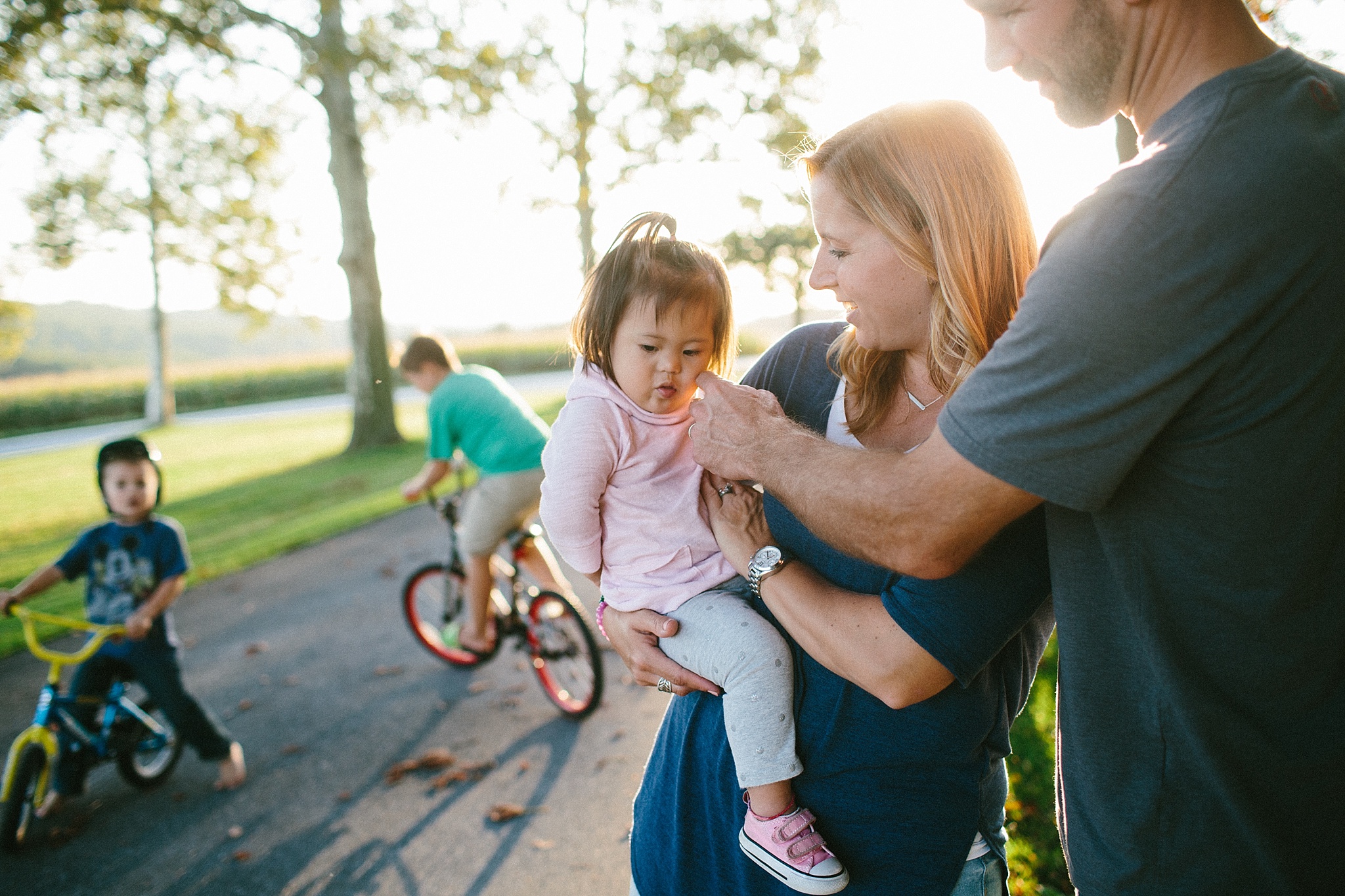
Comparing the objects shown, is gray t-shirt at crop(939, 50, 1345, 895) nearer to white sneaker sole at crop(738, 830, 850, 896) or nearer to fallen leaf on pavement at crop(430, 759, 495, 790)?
white sneaker sole at crop(738, 830, 850, 896)

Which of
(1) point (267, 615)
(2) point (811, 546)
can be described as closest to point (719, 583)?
(2) point (811, 546)

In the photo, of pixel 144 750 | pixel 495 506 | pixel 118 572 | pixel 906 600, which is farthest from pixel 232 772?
pixel 906 600

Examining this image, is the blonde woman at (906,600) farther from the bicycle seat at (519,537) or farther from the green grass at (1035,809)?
the bicycle seat at (519,537)

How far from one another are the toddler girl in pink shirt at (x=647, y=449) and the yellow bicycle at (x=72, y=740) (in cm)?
320

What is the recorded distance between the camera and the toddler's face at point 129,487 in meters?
4.28

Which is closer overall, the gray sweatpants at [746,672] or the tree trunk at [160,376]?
the gray sweatpants at [746,672]

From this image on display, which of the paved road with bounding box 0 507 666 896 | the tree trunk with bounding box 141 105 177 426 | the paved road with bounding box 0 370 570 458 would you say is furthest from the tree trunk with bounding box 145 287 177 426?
the paved road with bounding box 0 507 666 896

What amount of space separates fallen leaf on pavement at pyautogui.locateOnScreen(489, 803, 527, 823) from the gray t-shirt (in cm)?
324

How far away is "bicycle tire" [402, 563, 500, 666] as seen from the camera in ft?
18.2

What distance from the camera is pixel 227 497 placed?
1320 cm

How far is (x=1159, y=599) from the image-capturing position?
1.13 m

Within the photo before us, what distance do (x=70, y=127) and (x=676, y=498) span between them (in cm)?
2037

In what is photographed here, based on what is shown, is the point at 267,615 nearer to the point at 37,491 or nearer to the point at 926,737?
the point at 926,737

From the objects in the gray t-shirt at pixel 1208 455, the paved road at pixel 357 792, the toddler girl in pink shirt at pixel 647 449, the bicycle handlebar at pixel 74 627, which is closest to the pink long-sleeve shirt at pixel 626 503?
the toddler girl in pink shirt at pixel 647 449
